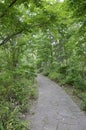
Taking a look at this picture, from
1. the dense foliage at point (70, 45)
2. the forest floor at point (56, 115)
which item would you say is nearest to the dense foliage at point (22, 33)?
the dense foliage at point (70, 45)

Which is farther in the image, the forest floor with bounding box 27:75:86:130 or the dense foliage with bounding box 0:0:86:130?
the forest floor with bounding box 27:75:86:130

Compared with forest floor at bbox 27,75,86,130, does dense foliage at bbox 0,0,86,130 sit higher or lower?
higher

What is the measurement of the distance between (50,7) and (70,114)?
A: 3633 mm

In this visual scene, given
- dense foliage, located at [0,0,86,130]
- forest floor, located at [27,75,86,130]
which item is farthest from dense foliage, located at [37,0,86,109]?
forest floor, located at [27,75,86,130]

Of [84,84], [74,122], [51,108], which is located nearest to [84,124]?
[74,122]

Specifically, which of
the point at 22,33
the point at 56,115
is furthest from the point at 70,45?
the point at 56,115

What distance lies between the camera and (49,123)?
17.4ft

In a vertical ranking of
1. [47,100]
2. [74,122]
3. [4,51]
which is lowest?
[47,100]

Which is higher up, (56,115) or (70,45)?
(70,45)

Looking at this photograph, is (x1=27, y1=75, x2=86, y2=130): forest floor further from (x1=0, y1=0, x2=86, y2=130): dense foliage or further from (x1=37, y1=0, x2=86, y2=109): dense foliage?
(x1=37, y1=0, x2=86, y2=109): dense foliage

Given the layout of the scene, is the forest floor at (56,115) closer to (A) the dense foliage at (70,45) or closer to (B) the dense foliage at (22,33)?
(B) the dense foliage at (22,33)

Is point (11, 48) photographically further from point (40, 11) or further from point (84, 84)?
point (84, 84)

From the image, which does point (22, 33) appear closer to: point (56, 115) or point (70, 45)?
point (70, 45)

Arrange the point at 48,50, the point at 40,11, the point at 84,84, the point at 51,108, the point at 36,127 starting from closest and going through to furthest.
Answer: the point at 36,127, the point at 40,11, the point at 51,108, the point at 84,84, the point at 48,50
